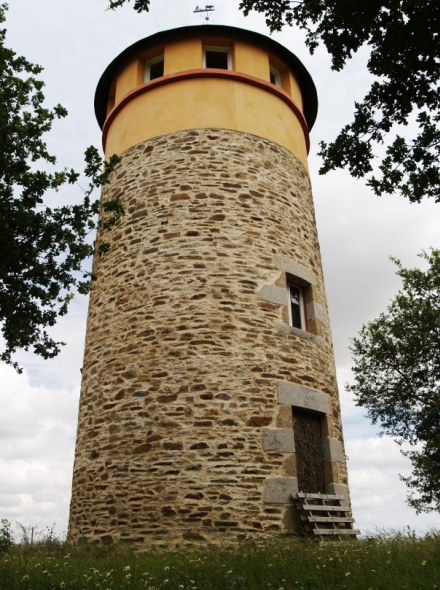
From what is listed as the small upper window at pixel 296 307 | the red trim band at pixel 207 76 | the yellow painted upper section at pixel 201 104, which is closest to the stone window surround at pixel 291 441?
the small upper window at pixel 296 307

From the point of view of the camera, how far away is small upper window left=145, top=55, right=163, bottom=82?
12.3 metres

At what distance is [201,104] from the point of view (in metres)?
10.9

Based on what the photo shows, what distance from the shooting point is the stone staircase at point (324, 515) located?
25.9ft

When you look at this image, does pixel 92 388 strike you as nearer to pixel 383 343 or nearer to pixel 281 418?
pixel 281 418

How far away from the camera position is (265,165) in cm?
1068

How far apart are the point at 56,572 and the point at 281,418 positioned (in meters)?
3.97

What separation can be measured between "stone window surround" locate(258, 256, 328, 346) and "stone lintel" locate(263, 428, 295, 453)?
172 cm

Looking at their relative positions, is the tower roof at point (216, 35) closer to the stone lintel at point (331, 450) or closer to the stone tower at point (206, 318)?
the stone tower at point (206, 318)

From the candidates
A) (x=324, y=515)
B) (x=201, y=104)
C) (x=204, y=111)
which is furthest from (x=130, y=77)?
(x=324, y=515)

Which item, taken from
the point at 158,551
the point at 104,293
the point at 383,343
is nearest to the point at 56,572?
the point at 158,551

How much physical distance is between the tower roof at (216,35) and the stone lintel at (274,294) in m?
5.88

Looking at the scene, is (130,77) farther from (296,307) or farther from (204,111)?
(296,307)

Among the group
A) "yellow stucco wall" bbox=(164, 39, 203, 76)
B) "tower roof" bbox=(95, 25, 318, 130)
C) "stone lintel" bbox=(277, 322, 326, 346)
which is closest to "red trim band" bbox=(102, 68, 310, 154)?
"yellow stucco wall" bbox=(164, 39, 203, 76)

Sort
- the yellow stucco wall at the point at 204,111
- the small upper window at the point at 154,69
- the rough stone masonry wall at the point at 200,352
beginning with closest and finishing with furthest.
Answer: the rough stone masonry wall at the point at 200,352 < the yellow stucco wall at the point at 204,111 < the small upper window at the point at 154,69
